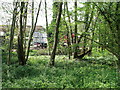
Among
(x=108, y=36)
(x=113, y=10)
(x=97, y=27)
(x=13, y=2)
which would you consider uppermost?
(x=13, y=2)

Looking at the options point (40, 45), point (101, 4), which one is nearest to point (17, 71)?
point (101, 4)

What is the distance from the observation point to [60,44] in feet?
27.9

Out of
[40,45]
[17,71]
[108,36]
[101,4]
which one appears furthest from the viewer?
[40,45]

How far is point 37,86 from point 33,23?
145 inches

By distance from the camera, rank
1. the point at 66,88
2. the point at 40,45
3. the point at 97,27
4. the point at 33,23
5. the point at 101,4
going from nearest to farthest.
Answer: the point at 66,88 < the point at 101,4 < the point at 97,27 < the point at 33,23 < the point at 40,45

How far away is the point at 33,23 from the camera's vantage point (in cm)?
621

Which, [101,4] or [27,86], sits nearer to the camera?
[27,86]

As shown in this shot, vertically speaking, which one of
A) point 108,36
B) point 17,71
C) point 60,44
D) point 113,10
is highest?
point 113,10

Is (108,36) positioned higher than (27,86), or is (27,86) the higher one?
(108,36)

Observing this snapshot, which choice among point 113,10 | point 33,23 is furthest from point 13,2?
point 113,10

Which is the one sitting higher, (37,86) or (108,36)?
(108,36)

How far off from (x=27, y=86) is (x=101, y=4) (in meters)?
2.47

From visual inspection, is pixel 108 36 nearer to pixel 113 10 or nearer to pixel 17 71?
pixel 113 10

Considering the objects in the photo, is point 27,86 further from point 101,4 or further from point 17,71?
point 101,4
